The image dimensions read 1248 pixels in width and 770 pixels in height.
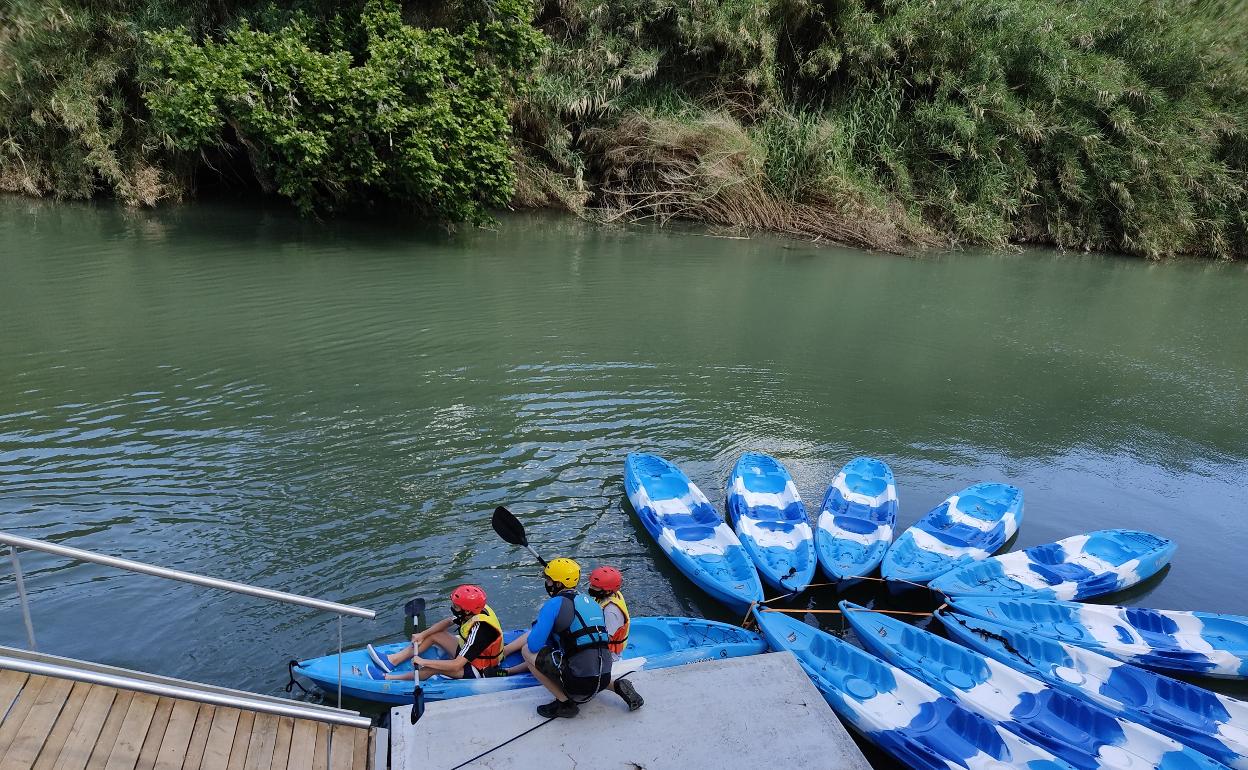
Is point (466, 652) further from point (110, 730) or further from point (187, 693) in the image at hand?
point (110, 730)

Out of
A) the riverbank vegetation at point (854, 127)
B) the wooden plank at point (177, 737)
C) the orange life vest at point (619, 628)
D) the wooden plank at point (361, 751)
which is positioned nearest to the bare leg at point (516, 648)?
the orange life vest at point (619, 628)

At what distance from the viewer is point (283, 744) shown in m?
4.65

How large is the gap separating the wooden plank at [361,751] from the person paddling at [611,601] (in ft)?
5.43

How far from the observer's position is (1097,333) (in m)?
15.4

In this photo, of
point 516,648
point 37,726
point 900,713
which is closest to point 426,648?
point 516,648

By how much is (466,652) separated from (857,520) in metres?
4.24

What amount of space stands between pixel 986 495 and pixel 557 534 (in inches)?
180

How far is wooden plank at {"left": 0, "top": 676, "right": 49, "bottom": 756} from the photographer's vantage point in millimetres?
4074

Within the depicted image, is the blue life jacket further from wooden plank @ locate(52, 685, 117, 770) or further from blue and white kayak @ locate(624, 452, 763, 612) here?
wooden plank @ locate(52, 685, 117, 770)

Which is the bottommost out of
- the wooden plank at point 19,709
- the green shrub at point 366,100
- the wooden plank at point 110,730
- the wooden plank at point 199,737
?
→ the wooden plank at point 199,737

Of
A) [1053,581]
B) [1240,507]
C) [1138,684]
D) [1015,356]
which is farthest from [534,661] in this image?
[1015,356]

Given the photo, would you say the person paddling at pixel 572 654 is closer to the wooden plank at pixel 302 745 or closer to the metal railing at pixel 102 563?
the metal railing at pixel 102 563

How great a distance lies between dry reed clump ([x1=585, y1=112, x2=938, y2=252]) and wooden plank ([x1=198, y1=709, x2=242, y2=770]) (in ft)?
62.3

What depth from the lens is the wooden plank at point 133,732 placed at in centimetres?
421
